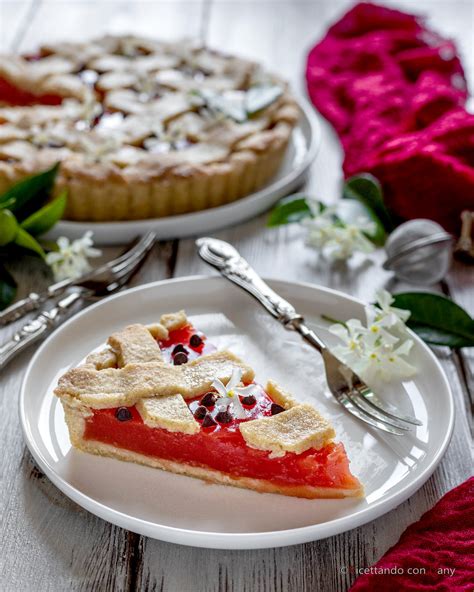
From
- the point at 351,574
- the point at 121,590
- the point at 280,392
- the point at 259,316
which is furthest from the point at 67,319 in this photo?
the point at 351,574

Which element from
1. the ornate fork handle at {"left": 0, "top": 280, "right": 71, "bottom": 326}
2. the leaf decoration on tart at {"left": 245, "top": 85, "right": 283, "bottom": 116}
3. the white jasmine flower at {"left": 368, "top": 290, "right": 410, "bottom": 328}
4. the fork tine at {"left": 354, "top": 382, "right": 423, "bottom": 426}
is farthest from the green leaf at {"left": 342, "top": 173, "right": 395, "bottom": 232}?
the ornate fork handle at {"left": 0, "top": 280, "right": 71, "bottom": 326}

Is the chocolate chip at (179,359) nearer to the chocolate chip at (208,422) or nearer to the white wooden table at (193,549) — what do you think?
the chocolate chip at (208,422)

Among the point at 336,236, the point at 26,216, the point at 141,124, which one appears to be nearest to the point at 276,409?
the point at 336,236

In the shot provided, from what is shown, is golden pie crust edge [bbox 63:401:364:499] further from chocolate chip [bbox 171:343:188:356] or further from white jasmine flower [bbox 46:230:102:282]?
white jasmine flower [bbox 46:230:102:282]

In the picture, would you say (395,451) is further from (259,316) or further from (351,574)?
(259,316)

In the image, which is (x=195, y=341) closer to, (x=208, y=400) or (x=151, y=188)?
(x=208, y=400)

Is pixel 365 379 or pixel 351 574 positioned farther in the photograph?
pixel 365 379

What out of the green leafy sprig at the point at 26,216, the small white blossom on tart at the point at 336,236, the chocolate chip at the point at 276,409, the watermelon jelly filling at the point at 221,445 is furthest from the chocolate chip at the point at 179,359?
the small white blossom on tart at the point at 336,236
